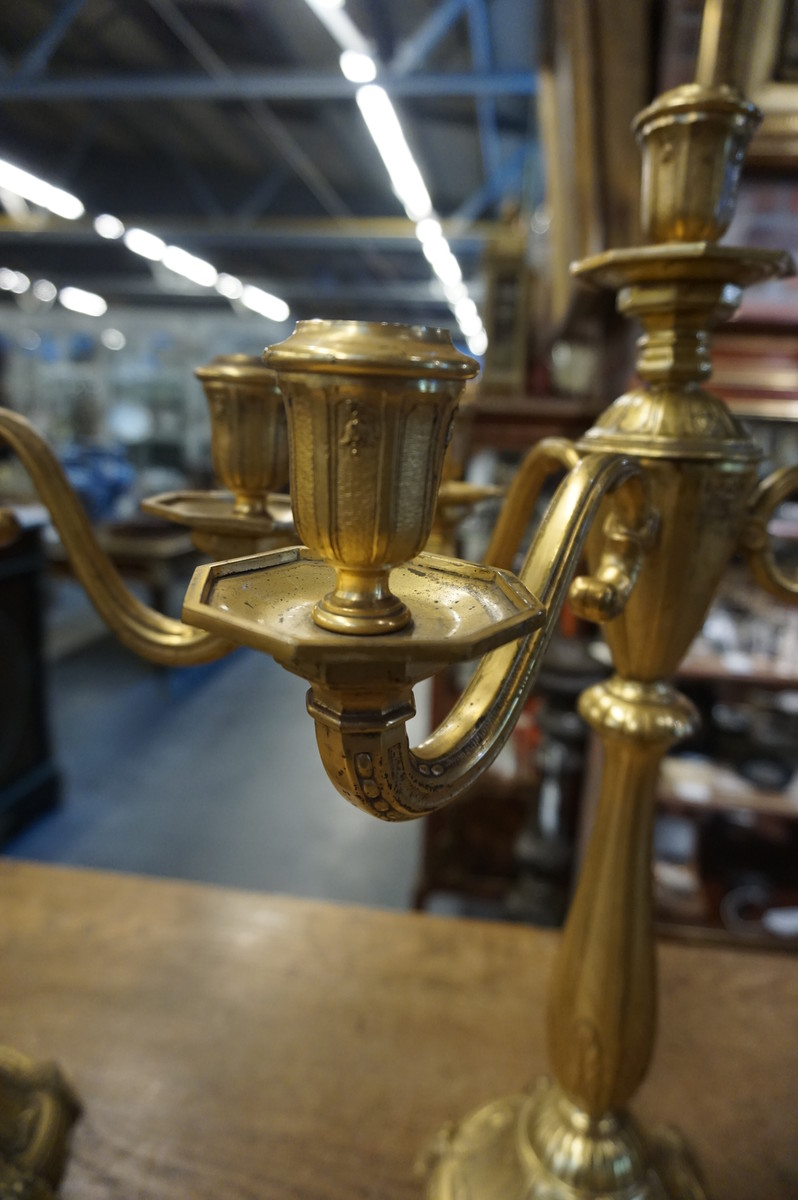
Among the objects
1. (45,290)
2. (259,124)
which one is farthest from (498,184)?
(45,290)

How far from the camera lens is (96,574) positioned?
540mm

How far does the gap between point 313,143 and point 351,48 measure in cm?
203

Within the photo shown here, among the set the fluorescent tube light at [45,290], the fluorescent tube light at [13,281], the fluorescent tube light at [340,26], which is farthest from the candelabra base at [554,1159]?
the fluorescent tube light at [45,290]

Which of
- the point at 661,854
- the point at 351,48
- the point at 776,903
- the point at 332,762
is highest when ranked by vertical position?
the point at 351,48

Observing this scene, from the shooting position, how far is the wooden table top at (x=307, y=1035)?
719mm

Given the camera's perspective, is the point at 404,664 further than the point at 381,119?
No

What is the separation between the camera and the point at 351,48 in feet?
10.4

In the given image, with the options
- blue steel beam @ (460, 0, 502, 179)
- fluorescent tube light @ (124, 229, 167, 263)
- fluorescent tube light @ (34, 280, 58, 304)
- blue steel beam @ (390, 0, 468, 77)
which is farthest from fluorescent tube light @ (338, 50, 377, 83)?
fluorescent tube light @ (34, 280, 58, 304)

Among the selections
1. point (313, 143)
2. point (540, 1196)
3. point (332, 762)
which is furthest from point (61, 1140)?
point (313, 143)

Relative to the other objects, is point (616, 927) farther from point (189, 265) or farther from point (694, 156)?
point (189, 265)

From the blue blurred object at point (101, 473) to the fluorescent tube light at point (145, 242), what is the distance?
1.91m

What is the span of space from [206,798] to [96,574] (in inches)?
111

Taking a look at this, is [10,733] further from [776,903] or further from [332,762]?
[332,762]

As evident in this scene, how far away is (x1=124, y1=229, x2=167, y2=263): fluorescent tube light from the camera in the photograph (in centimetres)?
635
